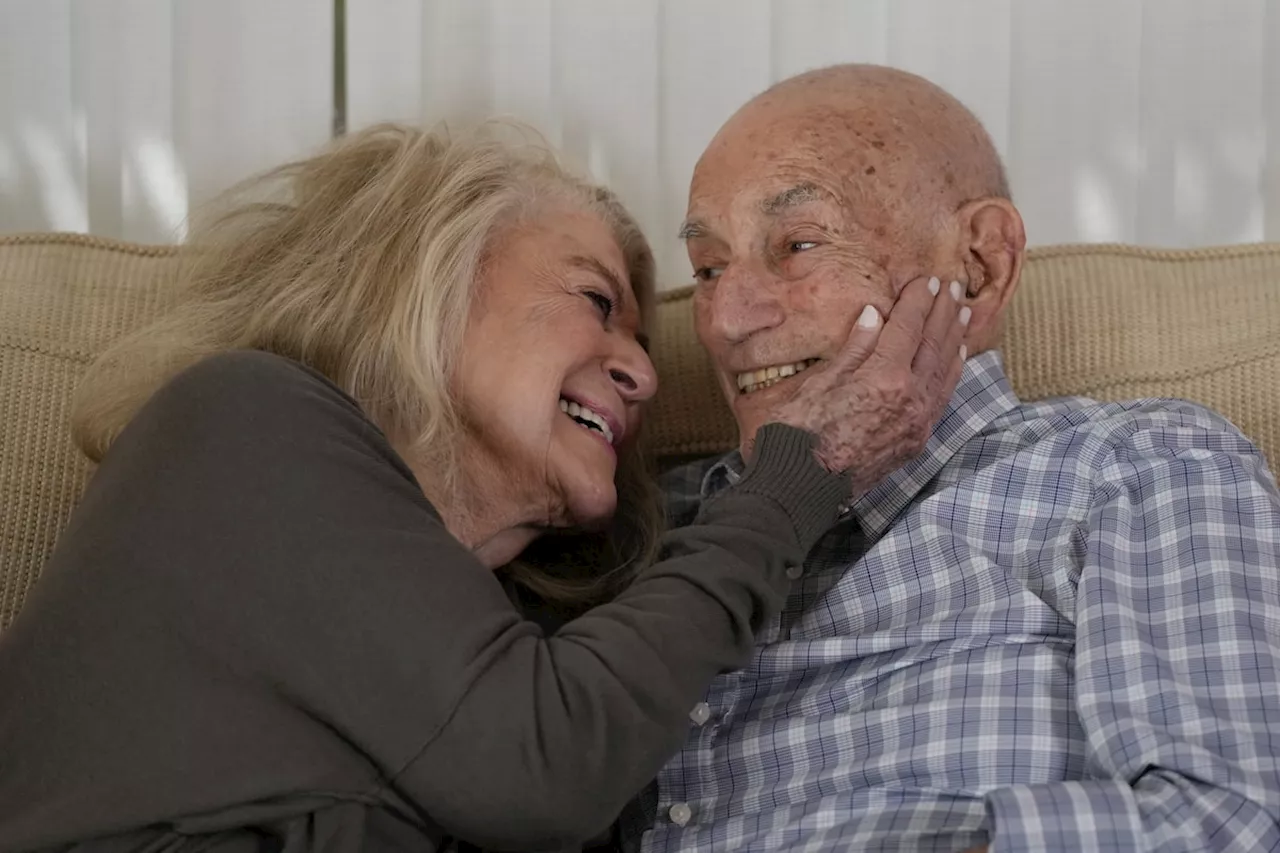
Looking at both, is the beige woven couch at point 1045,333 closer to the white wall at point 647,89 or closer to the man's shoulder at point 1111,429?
the man's shoulder at point 1111,429

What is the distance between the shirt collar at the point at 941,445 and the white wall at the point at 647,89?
66 cm

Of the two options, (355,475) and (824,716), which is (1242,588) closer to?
(824,716)

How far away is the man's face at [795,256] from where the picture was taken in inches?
59.2

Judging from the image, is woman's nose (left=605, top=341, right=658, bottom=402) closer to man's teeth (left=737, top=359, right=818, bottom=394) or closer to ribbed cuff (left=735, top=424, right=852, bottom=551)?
man's teeth (left=737, top=359, right=818, bottom=394)

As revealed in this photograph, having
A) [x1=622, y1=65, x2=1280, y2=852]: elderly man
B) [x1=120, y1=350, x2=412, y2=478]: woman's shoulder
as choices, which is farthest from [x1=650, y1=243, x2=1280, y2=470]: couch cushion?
[x1=120, y1=350, x2=412, y2=478]: woman's shoulder

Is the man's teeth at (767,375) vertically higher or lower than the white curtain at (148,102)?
lower

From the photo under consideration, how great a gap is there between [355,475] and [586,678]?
11.1 inches

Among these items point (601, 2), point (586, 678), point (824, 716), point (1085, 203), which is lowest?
point (824, 716)

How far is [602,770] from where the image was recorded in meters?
1.11

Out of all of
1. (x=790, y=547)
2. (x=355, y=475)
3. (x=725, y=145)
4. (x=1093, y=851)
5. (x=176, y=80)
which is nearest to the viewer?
(x=1093, y=851)

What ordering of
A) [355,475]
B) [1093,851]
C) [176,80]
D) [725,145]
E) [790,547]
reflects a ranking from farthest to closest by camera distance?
[176,80]
[725,145]
[790,547]
[355,475]
[1093,851]

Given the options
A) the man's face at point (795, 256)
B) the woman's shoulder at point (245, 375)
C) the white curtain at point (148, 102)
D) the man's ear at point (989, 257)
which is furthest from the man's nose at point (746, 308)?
the white curtain at point (148, 102)

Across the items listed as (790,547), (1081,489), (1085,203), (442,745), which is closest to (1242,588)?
(1081,489)

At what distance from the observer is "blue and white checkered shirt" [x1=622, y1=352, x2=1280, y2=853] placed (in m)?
1.08
